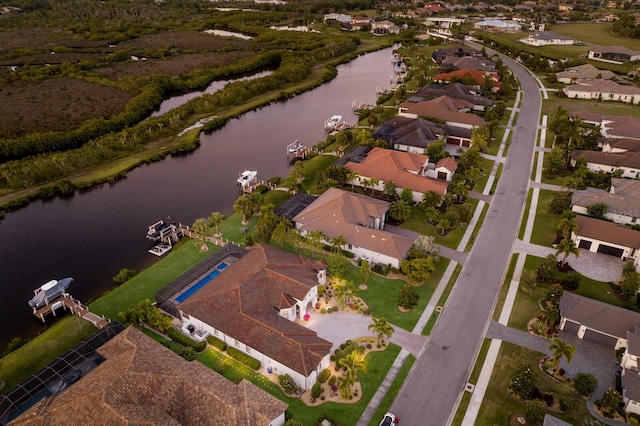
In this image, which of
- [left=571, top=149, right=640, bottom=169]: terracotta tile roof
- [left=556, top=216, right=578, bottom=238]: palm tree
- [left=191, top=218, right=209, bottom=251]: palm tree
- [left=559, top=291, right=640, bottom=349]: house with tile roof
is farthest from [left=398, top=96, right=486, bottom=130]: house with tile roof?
[left=191, top=218, right=209, bottom=251]: palm tree

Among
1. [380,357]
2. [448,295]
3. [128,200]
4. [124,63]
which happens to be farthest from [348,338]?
[124,63]

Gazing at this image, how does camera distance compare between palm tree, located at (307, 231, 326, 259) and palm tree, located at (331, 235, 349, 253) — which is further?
palm tree, located at (307, 231, 326, 259)

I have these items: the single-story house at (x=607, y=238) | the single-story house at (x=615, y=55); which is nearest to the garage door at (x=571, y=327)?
the single-story house at (x=607, y=238)

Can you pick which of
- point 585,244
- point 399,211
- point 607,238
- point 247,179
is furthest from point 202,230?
point 607,238

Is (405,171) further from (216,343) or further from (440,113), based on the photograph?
(216,343)

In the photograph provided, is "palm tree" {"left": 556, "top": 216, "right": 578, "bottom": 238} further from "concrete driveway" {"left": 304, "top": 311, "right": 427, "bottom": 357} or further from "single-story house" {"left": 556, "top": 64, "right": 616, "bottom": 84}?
"single-story house" {"left": 556, "top": 64, "right": 616, "bottom": 84}
